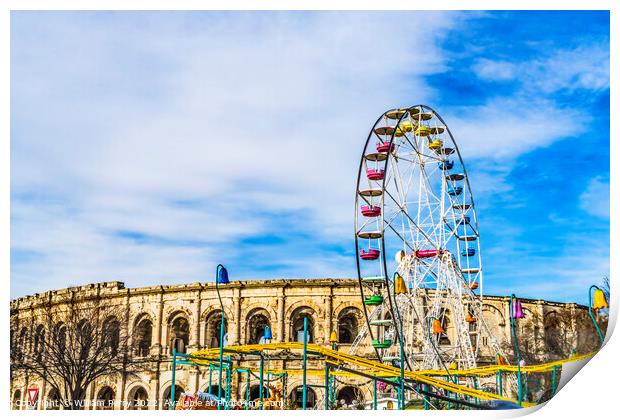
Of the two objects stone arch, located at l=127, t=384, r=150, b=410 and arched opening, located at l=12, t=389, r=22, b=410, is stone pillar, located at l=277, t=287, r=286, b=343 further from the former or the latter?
arched opening, located at l=12, t=389, r=22, b=410

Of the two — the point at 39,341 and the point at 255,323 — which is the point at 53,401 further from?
the point at 255,323

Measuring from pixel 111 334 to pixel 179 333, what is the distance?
5496mm

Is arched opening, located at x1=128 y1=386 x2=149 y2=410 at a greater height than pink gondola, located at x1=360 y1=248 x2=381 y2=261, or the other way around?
pink gondola, located at x1=360 y1=248 x2=381 y2=261

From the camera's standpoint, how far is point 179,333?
4772cm

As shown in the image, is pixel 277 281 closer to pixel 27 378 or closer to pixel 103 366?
pixel 103 366

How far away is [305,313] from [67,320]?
542 inches

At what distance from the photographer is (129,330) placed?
46.8m

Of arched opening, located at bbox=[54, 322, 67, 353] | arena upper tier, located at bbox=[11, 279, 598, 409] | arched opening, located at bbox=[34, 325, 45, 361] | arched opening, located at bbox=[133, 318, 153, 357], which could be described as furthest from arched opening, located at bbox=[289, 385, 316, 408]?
arched opening, located at bbox=[34, 325, 45, 361]

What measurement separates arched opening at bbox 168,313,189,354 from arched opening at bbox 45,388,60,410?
681 centimetres

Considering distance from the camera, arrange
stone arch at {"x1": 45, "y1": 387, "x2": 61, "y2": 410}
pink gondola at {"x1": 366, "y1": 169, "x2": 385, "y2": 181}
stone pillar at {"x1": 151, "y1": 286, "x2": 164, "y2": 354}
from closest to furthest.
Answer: pink gondola at {"x1": 366, "y1": 169, "x2": 385, "y2": 181} < stone arch at {"x1": 45, "y1": 387, "x2": 61, "y2": 410} < stone pillar at {"x1": 151, "y1": 286, "x2": 164, "y2": 354}

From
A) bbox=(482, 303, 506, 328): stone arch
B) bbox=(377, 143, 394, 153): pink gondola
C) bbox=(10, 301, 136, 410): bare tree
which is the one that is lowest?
bbox=(10, 301, 136, 410): bare tree

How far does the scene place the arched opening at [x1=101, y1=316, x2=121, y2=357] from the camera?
4203 cm

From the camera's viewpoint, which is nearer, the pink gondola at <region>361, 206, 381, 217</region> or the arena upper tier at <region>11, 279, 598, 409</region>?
the pink gondola at <region>361, 206, 381, 217</region>

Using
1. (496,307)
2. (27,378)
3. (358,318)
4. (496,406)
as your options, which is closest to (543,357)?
(496,307)
